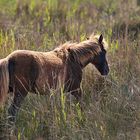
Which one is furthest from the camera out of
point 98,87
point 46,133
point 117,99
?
point 98,87

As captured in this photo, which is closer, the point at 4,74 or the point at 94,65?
the point at 4,74

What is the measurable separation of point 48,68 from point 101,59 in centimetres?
127

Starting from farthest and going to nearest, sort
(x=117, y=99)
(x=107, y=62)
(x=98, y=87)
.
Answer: (x=107, y=62), (x=98, y=87), (x=117, y=99)

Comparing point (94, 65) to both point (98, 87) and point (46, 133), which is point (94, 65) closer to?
point (98, 87)

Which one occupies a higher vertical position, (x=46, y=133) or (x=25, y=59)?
(x=25, y=59)

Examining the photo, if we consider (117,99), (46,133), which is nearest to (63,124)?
(46,133)

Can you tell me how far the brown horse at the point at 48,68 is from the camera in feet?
21.9

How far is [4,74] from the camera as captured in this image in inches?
258

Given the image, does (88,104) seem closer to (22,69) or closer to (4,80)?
(22,69)

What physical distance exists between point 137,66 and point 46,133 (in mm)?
2265

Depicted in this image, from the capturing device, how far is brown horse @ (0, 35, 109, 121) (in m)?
6.68

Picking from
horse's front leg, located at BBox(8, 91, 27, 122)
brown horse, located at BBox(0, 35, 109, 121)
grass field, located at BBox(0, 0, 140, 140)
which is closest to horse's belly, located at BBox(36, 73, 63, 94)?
brown horse, located at BBox(0, 35, 109, 121)

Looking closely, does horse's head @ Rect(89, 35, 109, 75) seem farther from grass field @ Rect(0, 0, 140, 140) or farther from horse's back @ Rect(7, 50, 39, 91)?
horse's back @ Rect(7, 50, 39, 91)

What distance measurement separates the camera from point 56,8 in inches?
545
